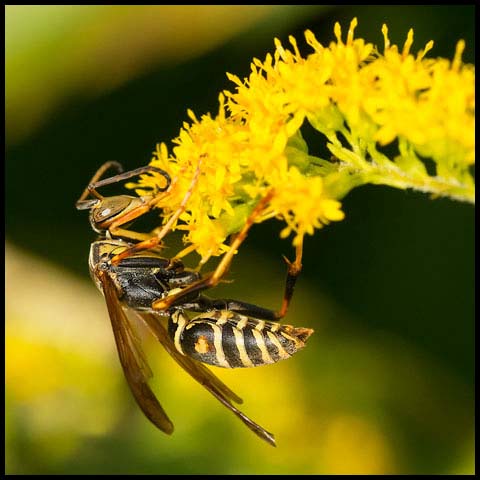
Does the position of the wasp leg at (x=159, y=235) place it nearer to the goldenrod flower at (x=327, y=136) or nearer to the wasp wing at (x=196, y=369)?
the goldenrod flower at (x=327, y=136)

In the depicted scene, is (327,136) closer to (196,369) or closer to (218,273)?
(218,273)

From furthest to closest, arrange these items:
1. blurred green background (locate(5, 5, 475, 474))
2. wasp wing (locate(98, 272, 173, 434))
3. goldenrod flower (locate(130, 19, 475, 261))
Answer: blurred green background (locate(5, 5, 475, 474)) < wasp wing (locate(98, 272, 173, 434)) < goldenrod flower (locate(130, 19, 475, 261))

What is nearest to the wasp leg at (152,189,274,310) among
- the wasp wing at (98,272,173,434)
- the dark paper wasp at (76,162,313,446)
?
the dark paper wasp at (76,162,313,446)

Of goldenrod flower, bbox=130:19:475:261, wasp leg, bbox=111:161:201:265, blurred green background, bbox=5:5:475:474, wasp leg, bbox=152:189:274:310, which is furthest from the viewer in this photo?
blurred green background, bbox=5:5:475:474

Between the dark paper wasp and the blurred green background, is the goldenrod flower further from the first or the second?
the blurred green background

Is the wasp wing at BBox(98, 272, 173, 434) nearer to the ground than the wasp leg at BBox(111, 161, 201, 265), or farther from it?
nearer to the ground

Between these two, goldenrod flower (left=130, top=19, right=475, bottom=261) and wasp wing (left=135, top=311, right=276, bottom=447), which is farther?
wasp wing (left=135, top=311, right=276, bottom=447)

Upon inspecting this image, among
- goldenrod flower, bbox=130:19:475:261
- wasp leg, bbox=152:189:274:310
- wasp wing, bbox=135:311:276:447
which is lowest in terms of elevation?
wasp wing, bbox=135:311:276:447

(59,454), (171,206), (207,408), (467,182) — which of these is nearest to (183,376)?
(207,408)

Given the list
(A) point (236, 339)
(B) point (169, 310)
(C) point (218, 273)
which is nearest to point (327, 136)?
(C) point (218, 273)
